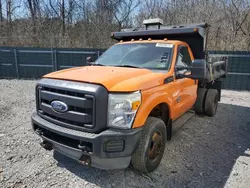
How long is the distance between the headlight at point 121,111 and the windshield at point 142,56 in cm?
125

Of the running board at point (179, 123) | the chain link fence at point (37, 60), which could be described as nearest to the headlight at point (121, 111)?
the running board at point (179, 123)

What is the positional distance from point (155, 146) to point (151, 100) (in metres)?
0.76

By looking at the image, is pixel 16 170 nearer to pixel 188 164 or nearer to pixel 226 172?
pixel 188 164

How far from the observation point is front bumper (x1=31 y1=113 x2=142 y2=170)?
242 cm

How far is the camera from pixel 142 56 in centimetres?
376

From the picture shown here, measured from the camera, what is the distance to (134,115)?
2.52m

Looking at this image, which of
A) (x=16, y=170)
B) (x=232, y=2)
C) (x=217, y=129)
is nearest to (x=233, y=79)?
(x=217, y=129)

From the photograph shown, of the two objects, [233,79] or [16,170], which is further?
[233,79]

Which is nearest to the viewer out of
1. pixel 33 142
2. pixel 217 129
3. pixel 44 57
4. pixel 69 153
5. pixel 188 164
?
pixel 69 153

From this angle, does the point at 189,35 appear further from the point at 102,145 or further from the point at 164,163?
the point at 102,145

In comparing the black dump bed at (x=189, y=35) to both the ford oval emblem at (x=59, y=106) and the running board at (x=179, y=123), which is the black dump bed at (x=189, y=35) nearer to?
the running board at (x=179, y=123)

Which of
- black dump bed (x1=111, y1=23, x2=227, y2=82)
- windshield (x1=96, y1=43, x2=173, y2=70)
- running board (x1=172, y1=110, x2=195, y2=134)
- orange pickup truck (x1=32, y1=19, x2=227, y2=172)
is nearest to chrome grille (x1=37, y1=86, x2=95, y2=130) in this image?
orange pickup truck (x1=32, y1=19, x2=227, y2=172)

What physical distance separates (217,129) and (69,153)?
364cm

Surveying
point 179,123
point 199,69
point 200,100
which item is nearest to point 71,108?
point 199,69
